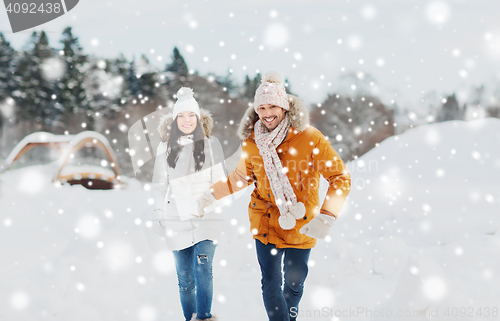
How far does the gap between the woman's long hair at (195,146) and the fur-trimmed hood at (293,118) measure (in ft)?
1.58

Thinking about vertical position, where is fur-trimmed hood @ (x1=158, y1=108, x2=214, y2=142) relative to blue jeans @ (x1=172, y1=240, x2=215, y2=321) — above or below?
above

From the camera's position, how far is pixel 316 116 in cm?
1627

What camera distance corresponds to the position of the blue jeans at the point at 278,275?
2572 mm

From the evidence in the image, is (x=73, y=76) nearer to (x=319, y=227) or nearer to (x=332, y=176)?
(x=332, y=176)

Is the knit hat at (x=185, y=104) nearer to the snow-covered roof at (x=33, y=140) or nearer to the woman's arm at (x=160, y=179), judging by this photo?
the woman's arm at (x=160, y=179)

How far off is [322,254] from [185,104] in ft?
10.1

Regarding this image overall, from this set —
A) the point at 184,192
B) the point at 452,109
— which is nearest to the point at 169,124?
the point at 184,192

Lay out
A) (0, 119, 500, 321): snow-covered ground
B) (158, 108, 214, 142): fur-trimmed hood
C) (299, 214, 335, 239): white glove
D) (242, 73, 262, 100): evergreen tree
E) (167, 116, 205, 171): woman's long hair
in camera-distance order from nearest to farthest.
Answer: (299, 214, 335, 239): white glove → (167, 116, 205, 171): woman's long hair → (158, 108, 214, 142): fur-trimmed hood → (0, 119, 500, 321): snow-covered ground → (242, 73, 262, 100): evergreen tree

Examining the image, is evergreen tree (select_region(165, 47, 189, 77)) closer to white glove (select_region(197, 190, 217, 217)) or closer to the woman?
the woman

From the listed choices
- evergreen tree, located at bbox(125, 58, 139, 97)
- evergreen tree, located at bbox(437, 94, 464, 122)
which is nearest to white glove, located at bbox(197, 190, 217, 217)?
evergreen tree, located at bbox(125, 58, 139, 97)

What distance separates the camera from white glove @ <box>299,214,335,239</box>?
2.29 meters

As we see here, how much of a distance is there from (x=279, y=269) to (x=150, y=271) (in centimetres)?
251

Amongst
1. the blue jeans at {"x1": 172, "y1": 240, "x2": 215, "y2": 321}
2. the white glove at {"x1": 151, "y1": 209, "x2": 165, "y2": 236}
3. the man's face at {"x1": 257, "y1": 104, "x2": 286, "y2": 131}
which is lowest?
the blue jeans at {"x1": 172, "y1": 240, "x2": 215, "y2": 321}

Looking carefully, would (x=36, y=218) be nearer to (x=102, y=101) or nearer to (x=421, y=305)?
(x=421, y=305)
